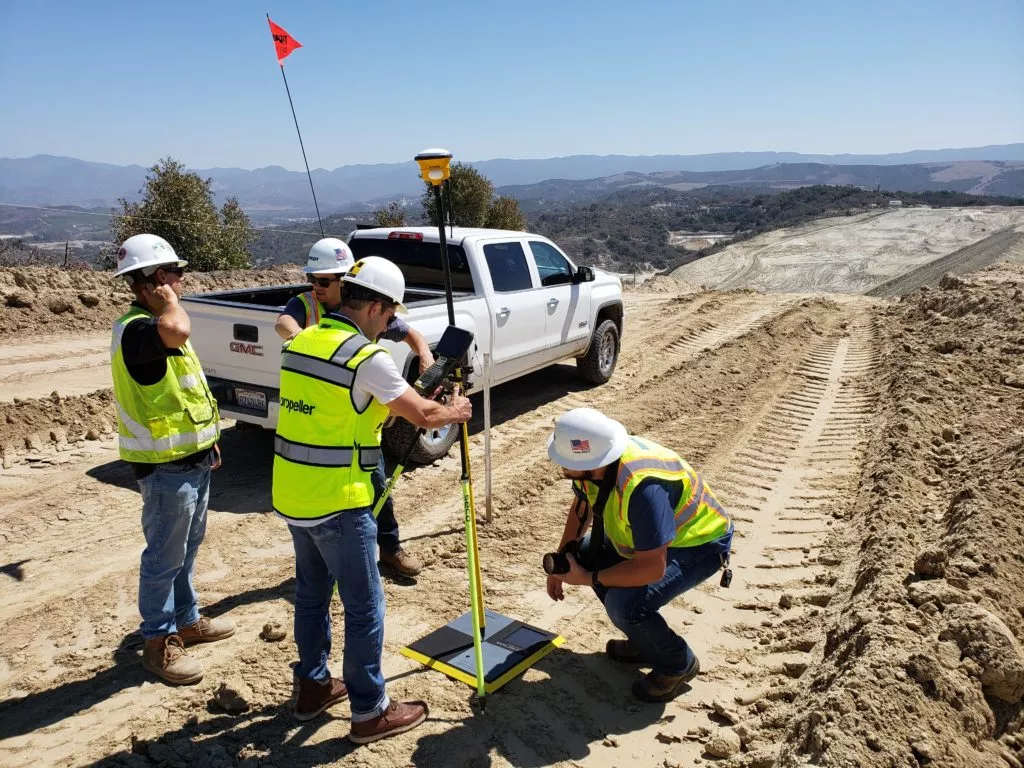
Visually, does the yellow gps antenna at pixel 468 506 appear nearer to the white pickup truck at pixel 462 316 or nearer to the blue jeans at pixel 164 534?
the blue jeans at pixel 164 534

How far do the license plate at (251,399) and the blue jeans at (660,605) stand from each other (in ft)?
11.3

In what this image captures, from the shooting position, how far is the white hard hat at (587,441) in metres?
3.33

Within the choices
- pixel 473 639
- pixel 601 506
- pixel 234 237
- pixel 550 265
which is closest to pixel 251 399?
pixel 473 639

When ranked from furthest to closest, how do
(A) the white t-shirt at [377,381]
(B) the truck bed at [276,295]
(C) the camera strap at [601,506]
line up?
(B) the truck bed at [276,295] < (C) the camera strap at [601,506] < (A) the white t-shirt at [377,381]

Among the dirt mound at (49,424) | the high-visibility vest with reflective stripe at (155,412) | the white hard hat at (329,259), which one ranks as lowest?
the dirt mound at (49,424)

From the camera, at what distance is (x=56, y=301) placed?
1210 cm

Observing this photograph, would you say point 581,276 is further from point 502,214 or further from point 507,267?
point 502,214

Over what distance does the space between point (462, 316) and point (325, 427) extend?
415 centimetres

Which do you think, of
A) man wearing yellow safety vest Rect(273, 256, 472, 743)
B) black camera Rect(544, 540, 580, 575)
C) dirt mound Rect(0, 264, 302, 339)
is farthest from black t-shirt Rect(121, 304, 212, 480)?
A: dirt mound Rect(0, 264, 302, 339)

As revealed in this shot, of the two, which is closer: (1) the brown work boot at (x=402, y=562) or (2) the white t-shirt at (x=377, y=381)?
(2) the white t-shirt at (x=377, y=381)

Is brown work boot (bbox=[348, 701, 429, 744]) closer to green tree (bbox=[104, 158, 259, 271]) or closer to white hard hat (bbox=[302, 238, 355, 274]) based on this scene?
white hard hat (bbox=[302, 238, 355, 274])

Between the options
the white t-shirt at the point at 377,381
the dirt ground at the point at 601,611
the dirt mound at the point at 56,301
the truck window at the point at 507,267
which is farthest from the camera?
the dirt mound at the point at 56,301

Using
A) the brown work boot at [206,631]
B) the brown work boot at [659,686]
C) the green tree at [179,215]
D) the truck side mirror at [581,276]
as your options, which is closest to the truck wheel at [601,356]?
the truck side mirror at [581,276]

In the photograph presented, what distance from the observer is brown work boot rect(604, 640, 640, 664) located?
399 cm
